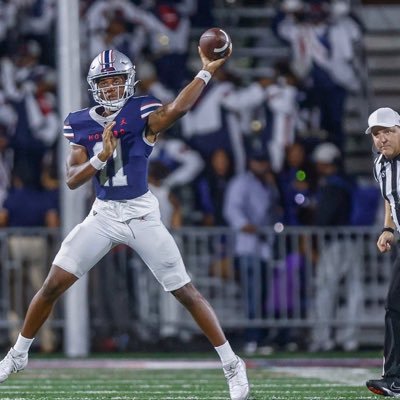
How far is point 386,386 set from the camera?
830cm

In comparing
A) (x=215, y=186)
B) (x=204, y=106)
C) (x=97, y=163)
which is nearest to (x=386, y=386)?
(x=97, y=163)

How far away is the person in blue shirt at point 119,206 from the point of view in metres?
8.05

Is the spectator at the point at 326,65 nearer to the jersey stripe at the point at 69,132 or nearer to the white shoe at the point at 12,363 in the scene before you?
the jersey stripe at the point at 69,132

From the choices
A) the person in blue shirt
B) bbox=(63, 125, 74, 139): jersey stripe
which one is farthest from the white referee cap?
bbox=(63, 125, 74, 139): jersey stripe

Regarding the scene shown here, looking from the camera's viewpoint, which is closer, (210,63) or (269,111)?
(210,63)

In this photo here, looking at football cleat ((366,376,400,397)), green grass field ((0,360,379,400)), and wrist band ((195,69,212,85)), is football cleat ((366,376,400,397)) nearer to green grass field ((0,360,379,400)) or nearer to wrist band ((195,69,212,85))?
green grass field ((0,360,379,400))

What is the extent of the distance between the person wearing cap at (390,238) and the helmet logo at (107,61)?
1533 mm

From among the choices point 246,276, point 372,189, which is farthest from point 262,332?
point 372,189

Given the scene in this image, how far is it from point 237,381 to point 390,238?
4.25 feet

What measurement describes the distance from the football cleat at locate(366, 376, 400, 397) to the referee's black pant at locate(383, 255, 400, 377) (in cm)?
4

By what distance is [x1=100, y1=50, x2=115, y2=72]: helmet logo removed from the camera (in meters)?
8.21

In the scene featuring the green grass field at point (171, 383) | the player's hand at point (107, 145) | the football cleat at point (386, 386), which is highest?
the player's hand at point (107, 145)

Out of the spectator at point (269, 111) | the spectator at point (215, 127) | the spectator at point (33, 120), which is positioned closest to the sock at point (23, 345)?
the spectator at point (33, 120)

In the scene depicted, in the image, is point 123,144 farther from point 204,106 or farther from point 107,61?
point 204,106
